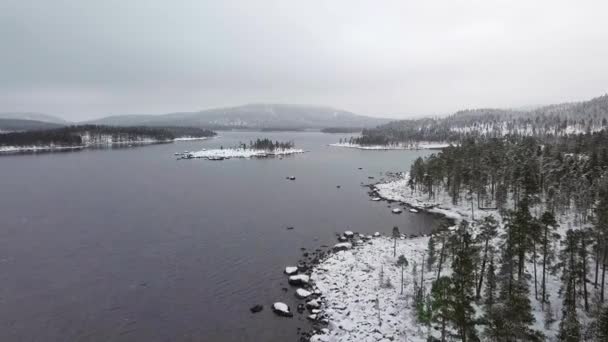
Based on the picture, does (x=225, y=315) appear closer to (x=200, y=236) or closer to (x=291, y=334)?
(x=291, y=334)

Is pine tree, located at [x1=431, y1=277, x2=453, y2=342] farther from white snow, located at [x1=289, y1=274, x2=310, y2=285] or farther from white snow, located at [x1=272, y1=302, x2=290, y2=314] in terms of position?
white snow, located at [x1=289, y1=274, x2=310, y2=285]

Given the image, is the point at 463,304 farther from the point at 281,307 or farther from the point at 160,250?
the point at 160,250

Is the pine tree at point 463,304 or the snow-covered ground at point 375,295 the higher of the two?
the pine tree at point 463,304

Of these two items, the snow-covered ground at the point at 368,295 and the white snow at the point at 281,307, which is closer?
the snow-covered ground at the point at 368,295

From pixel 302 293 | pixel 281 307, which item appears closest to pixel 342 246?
pixel 302 293

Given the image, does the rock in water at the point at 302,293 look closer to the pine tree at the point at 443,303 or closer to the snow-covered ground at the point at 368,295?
the snow-covered ground at the point at 368,295

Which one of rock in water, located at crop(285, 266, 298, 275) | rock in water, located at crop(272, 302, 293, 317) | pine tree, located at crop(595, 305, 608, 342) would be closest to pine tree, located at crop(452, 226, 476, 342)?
pine tree, located at crop(595, 305, 608, 342)

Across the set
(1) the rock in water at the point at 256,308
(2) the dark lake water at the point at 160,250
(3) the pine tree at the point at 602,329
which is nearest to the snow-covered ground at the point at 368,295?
(2) the dark lake water at the point at 160,250
